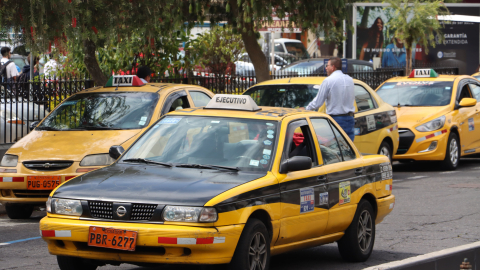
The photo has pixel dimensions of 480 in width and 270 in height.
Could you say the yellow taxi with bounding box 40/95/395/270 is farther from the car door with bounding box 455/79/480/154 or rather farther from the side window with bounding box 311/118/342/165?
the car door with bounding box 455/79/480/154

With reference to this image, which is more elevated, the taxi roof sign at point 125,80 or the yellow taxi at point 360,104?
the taxi roof sign at point 125,80

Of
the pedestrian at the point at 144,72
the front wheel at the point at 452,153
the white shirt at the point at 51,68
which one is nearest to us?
the pedestrian at the point at 144,72

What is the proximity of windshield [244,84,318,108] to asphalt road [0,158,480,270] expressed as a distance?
2.06 metres

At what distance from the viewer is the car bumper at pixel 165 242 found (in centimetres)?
533

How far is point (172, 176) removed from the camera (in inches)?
234

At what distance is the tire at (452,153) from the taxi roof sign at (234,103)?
339 inches

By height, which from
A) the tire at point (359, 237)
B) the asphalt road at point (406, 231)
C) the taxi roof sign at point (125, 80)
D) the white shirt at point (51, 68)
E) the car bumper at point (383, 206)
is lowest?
the asphalt road at point (406, 231)

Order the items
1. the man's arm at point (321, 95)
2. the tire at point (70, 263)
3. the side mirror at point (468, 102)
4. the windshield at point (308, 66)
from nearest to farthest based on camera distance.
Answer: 1. the tire at point (70, 263)
2. the man's arm at point (321, 95)
3. the side mirror at point (468, 102)
4. the windshield at point (308, 66)

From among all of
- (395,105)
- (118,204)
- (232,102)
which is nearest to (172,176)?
(118,204)

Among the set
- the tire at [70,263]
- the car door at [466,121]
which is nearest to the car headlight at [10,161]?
the tire at [70,263]

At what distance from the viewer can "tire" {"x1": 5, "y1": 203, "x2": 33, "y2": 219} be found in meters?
9.73

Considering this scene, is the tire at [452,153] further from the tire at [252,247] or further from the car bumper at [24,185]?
the tire at [252,247]

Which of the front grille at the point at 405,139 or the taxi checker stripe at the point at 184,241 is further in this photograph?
the front grille at the point at 405,139

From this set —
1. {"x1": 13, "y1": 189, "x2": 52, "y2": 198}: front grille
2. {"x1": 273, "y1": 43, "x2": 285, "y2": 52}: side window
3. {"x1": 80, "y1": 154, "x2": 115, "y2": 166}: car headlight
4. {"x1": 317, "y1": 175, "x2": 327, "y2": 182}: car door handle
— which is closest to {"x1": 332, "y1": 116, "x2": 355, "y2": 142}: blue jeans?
{"x1": 80, "y1": 154, "x2": 115, "y2": 166}: car headlight
